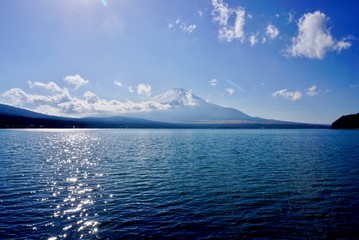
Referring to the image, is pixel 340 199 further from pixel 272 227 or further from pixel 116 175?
pixel 116 175

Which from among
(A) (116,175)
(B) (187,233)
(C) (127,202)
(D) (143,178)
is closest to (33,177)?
(A) (116,175)

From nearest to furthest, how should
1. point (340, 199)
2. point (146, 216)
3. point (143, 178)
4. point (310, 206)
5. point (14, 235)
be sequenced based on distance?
point (14, 235) → point (146, 216) → point (310, 206) → point (340, 199) → point (143, 178)

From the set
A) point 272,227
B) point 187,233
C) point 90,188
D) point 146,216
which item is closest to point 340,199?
point 272,227

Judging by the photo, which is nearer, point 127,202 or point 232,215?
point 232,215

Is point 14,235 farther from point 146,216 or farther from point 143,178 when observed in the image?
point 143,178

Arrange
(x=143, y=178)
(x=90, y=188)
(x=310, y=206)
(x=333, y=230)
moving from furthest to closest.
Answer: (x=143, y=178)
(x=90, y=188)
(x=310, y=206)
(x=333, y=230)

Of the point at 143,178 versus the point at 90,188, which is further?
the point at 143,178

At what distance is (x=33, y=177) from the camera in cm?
4084

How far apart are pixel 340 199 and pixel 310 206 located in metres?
5.11

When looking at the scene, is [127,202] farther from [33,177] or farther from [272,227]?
[33,177]

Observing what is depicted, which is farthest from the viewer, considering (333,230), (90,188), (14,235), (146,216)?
(90,188)

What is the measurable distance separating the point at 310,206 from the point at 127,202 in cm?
1859

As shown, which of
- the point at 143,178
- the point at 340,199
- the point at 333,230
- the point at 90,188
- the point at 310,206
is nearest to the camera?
the point at 333,230

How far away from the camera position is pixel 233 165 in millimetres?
52656
